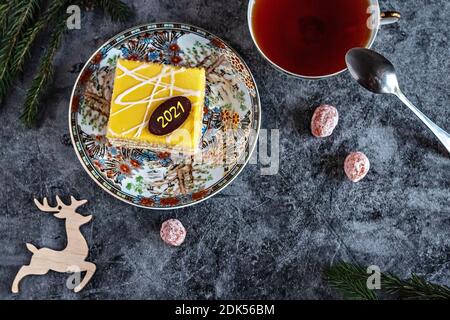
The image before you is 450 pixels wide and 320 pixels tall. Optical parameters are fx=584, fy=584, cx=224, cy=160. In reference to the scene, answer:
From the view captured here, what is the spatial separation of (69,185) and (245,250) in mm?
498

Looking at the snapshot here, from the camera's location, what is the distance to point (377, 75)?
4.79 feet

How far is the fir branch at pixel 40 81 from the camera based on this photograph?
59.0 inches

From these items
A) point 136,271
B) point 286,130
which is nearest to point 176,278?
point 136,271

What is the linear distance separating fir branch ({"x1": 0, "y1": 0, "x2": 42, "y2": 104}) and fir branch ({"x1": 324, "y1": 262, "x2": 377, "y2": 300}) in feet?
3.20

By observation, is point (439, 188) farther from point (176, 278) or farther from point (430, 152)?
point (176, 278)

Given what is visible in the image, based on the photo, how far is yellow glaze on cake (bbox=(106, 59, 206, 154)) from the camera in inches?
55.9

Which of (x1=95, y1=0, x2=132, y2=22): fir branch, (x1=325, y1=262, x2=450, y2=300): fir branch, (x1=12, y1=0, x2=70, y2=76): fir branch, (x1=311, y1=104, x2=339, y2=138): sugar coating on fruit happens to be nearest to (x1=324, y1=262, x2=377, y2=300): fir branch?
(x1=325, y1=262, x2=450, y2=300): fir branch

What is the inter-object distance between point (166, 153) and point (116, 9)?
40cm

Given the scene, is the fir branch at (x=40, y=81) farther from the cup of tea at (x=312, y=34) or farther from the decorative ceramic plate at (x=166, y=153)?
the cup of tea at (x=312, y=34)

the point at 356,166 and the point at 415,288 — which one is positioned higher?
the point at 356,166

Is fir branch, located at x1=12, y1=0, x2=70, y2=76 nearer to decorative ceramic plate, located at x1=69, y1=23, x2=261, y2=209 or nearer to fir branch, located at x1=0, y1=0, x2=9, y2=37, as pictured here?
fir branch, located at x1=0, y1=0, x2=9, y2=37

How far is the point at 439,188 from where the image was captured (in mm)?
1548

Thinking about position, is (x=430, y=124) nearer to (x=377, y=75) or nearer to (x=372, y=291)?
(x=377, y=75)

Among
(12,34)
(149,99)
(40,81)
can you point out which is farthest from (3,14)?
(149,99)
